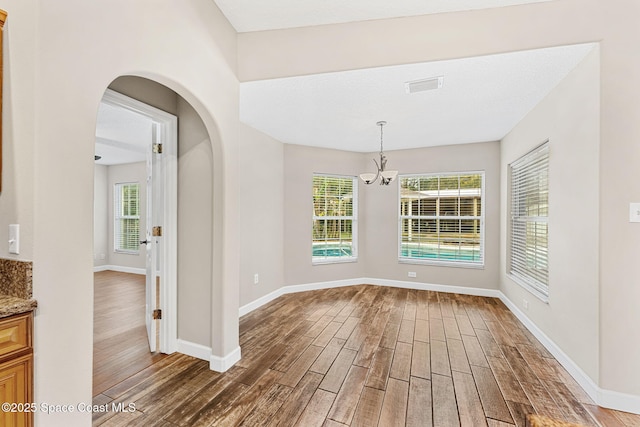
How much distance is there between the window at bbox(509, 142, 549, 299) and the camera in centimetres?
304

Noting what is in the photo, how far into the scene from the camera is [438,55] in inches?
86.7

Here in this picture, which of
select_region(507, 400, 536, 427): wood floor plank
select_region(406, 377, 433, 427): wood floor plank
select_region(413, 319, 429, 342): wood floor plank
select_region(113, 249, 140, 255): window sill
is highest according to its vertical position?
select_region(113, 249, 140, 255): window sill

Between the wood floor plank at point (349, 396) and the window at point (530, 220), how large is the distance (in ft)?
7.20

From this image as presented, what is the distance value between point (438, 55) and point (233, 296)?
2677mm

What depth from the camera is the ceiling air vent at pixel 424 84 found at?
8.26 feet

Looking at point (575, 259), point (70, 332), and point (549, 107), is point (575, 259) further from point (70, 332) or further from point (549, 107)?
point (70, 332)

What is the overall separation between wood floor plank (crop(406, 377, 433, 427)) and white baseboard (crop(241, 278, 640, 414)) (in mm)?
1174

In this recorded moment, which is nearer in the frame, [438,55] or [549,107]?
[438,55]

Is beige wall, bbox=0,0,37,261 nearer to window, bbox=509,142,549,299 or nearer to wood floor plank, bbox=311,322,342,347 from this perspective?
wood floor plank, bbox=311,322,342,347

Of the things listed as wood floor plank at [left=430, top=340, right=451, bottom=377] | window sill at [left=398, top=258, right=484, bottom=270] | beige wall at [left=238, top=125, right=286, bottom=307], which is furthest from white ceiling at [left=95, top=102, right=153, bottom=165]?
window sill at [left=398, top=258, right=484, bottom=270]

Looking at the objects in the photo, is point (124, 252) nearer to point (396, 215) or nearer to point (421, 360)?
point (396, 215)

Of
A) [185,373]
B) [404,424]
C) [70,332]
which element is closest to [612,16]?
[404,424]

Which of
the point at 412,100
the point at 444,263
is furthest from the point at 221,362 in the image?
the point at 444,263

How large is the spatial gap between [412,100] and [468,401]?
109 inches
